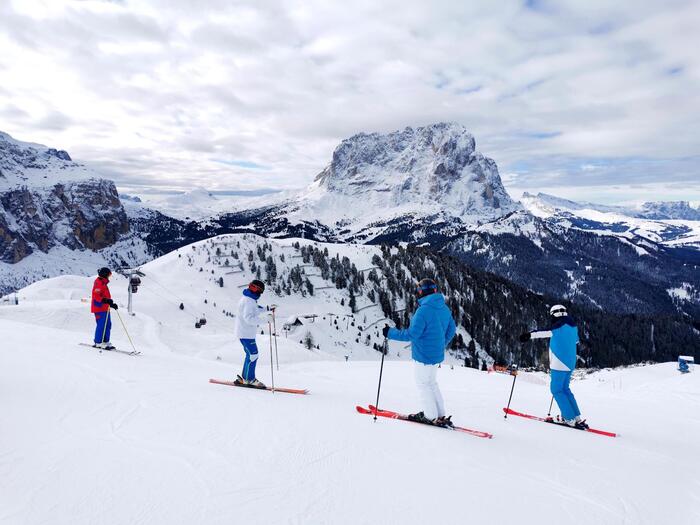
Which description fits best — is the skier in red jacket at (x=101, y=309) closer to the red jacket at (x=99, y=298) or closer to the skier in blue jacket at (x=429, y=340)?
the red jacket at (x=99, y=298)

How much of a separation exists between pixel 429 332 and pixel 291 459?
3272 millimetres

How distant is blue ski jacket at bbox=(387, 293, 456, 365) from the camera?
7375mm

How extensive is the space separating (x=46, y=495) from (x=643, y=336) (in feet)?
650

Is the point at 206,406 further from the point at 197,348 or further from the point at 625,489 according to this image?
the point at 197,348

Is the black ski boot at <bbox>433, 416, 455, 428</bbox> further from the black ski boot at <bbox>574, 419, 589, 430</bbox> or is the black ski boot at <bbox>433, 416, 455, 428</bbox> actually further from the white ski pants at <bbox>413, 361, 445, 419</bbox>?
the black ski boot at <bbox>574, 419, 589, 430</bbox>

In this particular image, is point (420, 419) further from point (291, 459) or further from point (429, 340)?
point (291, 459)

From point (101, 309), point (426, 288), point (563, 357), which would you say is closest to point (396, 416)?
point (426, 288)

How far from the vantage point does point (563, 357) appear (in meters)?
8.48

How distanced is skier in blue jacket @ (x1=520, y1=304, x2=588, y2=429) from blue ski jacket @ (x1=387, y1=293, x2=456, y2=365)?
7.81ft

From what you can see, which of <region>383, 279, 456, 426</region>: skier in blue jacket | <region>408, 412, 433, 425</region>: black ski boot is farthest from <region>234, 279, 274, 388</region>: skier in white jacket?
<region>408, 412, 433, 425</region>: black ski boot

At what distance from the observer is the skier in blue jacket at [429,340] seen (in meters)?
7.40

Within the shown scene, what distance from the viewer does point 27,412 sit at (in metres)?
6.38

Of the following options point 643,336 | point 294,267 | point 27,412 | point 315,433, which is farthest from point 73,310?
point 643,336

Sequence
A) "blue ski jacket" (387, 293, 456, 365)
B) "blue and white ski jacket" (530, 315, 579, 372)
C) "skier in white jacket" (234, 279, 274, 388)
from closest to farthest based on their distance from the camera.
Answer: "blue ski jacket" (387, 293, 456, 365), "blue and white ski jacket" (530, 315, 579, 372), "skier in white jacket" (234, 279, 274, 388)
